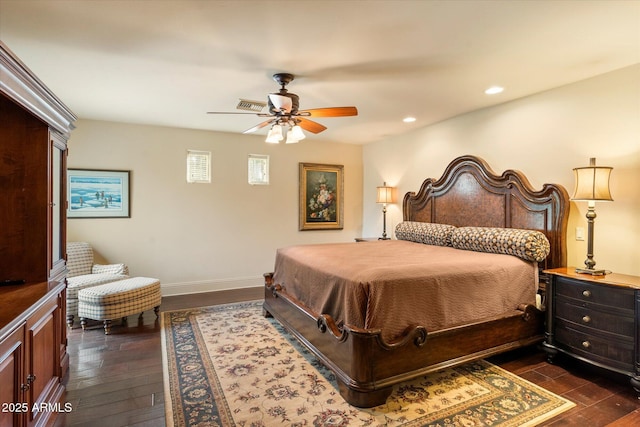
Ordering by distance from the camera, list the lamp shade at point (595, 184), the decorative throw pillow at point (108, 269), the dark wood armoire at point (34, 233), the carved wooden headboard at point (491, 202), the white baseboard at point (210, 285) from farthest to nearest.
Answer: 1. the white baseboard at point (210, 285)
2. the decorative throw pillow at point (108, 269)
3. the carved wooden headboard at point (491, 202)
4. the lamp shade at point (595, 184)
5. the dark wood armoire at point (34, 233)

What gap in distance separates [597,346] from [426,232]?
209 centimetres

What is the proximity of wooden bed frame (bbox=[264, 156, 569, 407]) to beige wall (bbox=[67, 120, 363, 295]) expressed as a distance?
176cm

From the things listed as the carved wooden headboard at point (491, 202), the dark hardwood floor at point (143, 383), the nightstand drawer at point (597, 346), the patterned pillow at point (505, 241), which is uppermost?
the carved wooden headboard at point (491, 202)

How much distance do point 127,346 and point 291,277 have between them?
1696 mm

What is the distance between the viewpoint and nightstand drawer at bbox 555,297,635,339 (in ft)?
7.91

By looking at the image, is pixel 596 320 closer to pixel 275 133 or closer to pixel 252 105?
pixel 275 133

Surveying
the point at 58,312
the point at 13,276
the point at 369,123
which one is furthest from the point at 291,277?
the point at 369,123

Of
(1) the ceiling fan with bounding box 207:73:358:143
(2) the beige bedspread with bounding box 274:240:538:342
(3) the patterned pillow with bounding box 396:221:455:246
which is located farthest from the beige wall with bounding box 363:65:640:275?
(1) the ceiling fan with bounding box 207:73:358:143

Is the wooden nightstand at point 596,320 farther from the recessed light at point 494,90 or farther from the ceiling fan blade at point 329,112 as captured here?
the ceiling fan blade at point 329,112

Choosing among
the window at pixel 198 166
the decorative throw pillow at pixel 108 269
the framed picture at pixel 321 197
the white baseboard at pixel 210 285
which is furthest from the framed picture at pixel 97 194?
the framed picture at pixel 321 197

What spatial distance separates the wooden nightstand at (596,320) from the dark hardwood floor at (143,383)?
181 mm

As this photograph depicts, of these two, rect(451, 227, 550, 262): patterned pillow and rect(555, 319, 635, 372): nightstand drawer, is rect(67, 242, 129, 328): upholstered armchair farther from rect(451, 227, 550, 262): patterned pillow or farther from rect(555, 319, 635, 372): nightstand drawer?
rect(555, 319, 635, 372): nightstand drawer

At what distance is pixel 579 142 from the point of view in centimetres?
316

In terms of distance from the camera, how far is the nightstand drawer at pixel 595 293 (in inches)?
95.0
